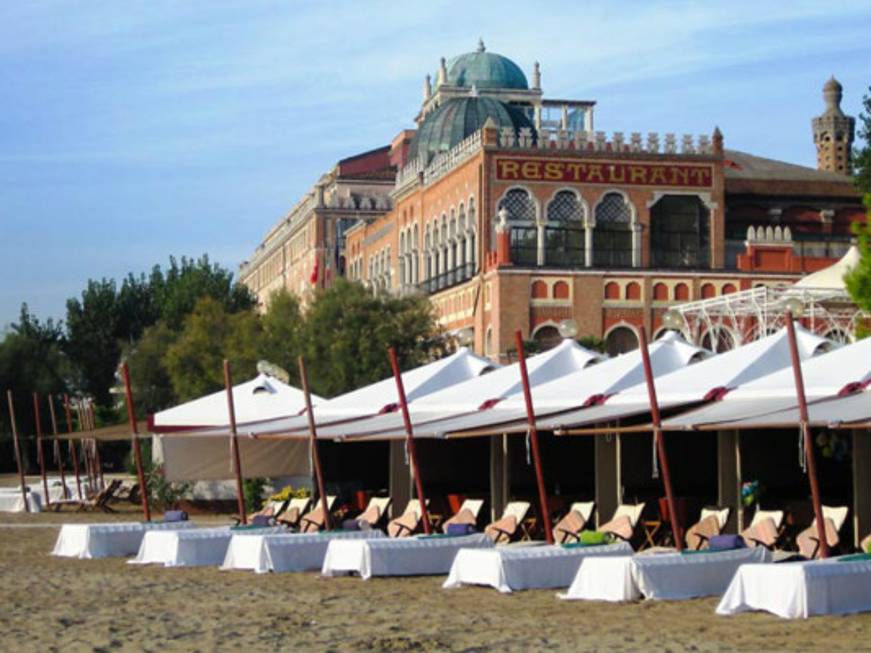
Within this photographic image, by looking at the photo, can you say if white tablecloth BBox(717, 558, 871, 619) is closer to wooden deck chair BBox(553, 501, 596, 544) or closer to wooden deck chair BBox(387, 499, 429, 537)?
wooden deck chair BBox(553, 501, 596, 544)

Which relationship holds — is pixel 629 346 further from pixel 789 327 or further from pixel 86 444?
pixel 789 327

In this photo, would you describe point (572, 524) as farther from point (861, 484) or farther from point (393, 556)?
point (861, 484)

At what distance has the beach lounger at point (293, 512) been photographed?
26.2m

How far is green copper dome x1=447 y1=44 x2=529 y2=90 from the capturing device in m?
80.7

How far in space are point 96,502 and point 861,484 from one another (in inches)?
816

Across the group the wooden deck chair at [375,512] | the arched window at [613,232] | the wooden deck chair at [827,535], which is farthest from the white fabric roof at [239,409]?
the arched window at [613,232]

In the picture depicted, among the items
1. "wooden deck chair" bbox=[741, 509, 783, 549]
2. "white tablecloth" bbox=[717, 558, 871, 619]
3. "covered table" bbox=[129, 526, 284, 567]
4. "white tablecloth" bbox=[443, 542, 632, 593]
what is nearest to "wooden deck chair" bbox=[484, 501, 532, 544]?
"white tablecloth" bbox=[443, 542, 632, 593]

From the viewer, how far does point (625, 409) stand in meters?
21.0

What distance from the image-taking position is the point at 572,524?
21656 millimetres

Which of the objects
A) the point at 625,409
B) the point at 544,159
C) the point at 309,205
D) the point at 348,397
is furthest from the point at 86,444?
the point at 309,205

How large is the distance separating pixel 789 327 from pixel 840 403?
1938 mm

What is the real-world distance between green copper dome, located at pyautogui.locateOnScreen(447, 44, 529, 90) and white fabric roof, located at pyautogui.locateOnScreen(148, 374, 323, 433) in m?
50.0

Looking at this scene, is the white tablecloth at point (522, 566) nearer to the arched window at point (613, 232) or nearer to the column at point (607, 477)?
the column at point (607, 477)

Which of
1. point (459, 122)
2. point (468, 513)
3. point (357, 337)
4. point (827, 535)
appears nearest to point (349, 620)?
point (827, 535)
